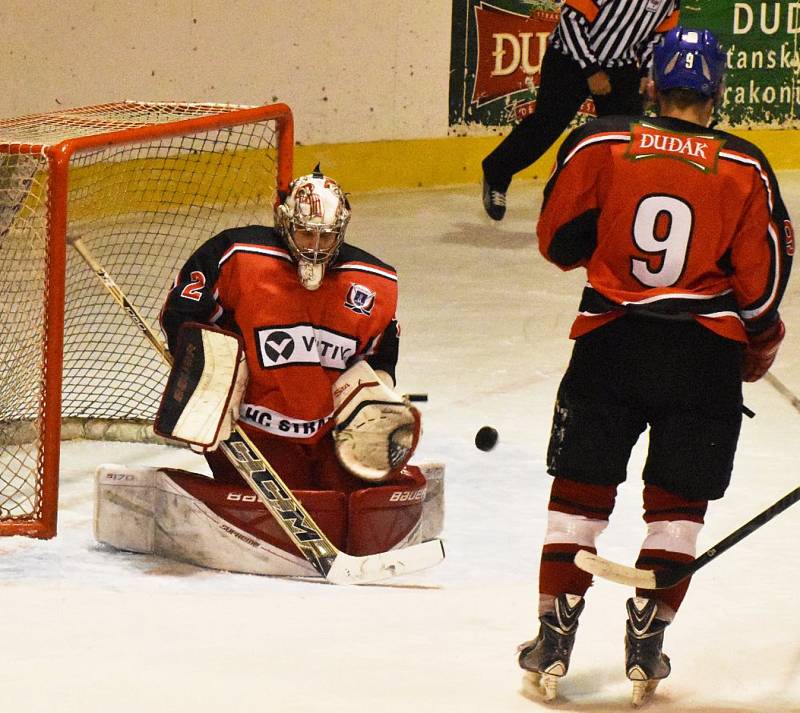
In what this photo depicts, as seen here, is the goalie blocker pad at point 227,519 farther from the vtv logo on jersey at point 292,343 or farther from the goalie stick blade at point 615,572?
the goalie stick blade at point 615,572

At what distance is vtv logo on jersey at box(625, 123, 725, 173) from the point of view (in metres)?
2.31

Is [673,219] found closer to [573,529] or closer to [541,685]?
[573,529]

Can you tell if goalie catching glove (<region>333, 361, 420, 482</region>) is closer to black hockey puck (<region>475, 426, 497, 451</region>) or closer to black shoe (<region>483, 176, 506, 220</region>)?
black hockey puck (<region>475, 426, 497, 451</region>)

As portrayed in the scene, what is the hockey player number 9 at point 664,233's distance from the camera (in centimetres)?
230

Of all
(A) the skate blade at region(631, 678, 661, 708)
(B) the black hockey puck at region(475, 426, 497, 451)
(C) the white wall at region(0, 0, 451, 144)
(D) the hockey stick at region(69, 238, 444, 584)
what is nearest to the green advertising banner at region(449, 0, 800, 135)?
(C) the white wall at region(0, 0, 451, 144)

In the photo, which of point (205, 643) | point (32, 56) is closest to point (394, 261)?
point (32, 56)

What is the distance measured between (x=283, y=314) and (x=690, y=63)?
3.40 feet

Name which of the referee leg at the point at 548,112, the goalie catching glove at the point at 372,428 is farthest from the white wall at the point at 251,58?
the goalie catching glove at the point at 372,428

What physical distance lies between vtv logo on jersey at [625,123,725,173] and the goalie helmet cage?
0.96 metres

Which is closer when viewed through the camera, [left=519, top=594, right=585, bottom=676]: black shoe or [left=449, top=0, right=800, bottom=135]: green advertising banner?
[left=519, top=594, right=585, bottom=676]: black shoe

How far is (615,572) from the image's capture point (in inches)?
91.4

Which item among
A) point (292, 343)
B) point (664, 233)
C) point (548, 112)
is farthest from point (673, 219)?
point (548, 112)

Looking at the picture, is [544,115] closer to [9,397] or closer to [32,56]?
[32,56]

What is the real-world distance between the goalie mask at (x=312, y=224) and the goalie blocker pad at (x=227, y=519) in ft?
1.39
